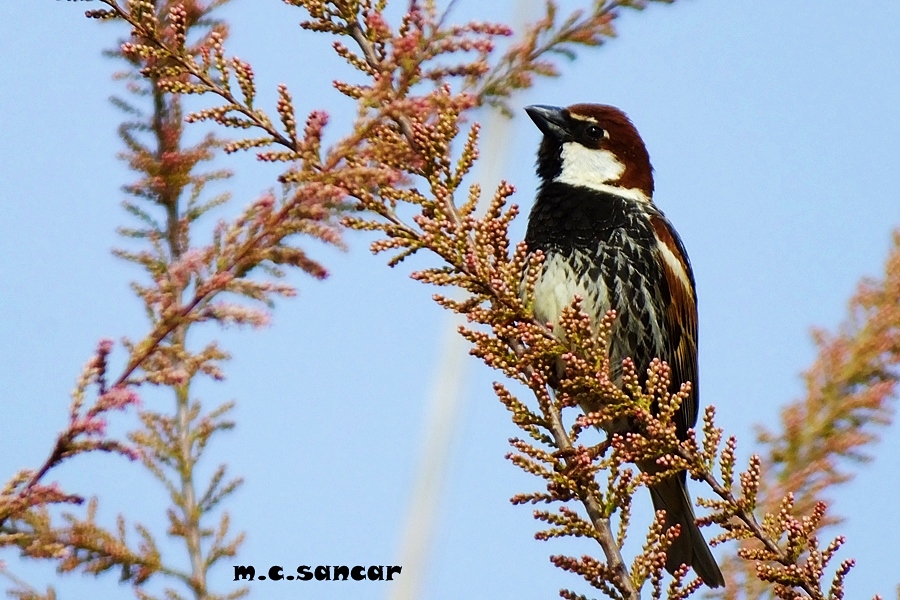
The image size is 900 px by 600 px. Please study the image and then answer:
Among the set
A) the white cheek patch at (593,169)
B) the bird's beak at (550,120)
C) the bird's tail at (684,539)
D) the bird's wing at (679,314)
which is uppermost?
the bird's beak at (550,120)

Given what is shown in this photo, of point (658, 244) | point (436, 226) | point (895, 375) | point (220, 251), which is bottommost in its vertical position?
point (220, 251)

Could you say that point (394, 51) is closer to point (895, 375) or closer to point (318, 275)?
point (318, 275)

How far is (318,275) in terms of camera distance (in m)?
1.49

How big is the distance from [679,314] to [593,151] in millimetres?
665

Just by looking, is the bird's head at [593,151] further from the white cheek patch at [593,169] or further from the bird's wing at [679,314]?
the bird's wing at [679,314]

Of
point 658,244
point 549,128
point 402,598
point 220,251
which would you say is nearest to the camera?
point 220,251

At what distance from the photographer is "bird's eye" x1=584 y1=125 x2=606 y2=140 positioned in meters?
3.73

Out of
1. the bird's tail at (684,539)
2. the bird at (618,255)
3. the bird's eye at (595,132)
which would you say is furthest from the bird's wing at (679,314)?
the bird's eye at (595,132)

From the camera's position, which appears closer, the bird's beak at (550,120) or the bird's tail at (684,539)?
the bird's tail at (684,539)

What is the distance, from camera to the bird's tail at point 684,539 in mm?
3080

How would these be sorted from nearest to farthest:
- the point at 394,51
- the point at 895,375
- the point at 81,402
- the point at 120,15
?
the point at 81,402
the point at 394,51
the point at 120,15
the point at 895,375

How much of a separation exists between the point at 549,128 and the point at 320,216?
2.30 metres

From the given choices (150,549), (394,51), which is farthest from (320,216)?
(150,549)

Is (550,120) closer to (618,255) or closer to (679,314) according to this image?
(618,255)
